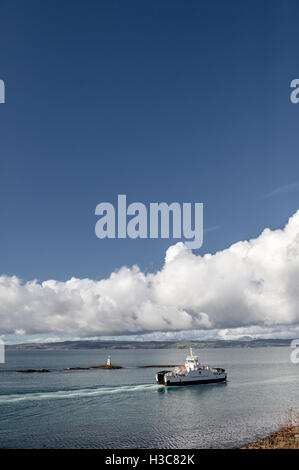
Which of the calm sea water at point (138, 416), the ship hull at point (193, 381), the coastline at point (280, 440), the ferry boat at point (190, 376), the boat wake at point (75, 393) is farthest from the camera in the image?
the ferry boat at point (190, 376)

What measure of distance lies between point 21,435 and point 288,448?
33020 millimetres

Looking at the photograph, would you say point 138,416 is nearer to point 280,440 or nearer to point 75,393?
point 280,440

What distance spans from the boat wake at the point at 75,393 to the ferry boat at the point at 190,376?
341 centimetres

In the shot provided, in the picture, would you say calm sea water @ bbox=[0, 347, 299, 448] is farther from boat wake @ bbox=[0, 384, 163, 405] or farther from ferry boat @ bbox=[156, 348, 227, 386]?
ferry boat @ bbox=[156, 348, 227, 386]

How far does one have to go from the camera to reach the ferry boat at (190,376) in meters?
102

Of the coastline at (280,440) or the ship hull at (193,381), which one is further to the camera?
the ship hull at (193,381)

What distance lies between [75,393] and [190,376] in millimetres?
35790

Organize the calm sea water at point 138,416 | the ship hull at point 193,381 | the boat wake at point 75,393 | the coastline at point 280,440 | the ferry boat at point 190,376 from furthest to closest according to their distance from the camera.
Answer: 1. the ferry boat at point 190,376
2. the ship hull at point 193,381
3. the boat wake at point 75,393
4. the calm sea water at point 138,416
5. the coastline at point 280,440

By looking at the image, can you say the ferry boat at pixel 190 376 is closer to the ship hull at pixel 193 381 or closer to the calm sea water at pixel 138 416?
the ship hull at pixel 193 381

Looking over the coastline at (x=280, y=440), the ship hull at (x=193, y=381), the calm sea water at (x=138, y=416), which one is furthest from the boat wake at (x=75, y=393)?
the coastline at (x=280, y=440)

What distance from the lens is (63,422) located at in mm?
55438
